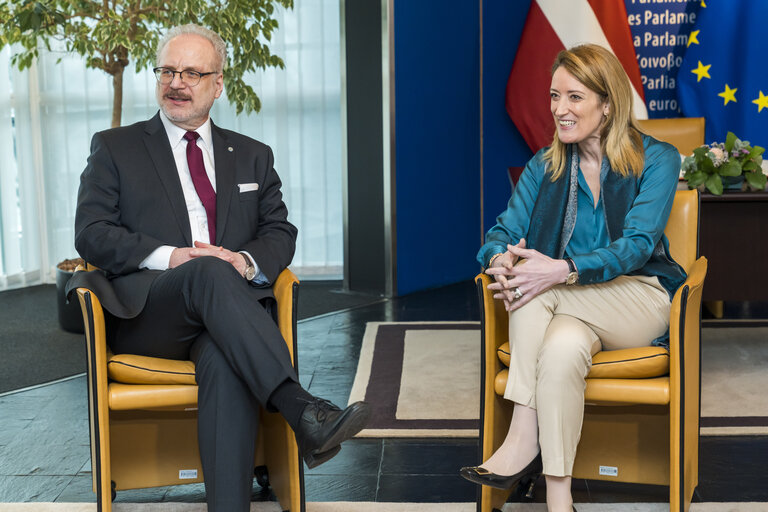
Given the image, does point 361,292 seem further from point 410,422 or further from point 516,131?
point 410,422

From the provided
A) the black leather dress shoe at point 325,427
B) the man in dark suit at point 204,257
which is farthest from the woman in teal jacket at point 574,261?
the man in dark suit at point 204,257

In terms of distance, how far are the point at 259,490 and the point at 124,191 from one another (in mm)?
929

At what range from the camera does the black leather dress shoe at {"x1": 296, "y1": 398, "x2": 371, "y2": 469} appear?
6.63 feet

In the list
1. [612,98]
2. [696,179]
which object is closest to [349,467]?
[612,98]

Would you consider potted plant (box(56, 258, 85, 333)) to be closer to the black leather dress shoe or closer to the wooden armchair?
the wooden armchair

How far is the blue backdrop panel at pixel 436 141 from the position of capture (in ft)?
17.2

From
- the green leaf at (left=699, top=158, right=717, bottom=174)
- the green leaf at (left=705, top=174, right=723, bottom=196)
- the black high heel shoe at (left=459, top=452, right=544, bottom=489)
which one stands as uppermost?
the green leaf at (left=699, top=158, right=717, bottom=174)

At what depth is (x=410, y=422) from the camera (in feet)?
9.99

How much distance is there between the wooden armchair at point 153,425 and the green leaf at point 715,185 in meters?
1.74

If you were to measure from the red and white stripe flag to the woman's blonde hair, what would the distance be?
3.18 meters

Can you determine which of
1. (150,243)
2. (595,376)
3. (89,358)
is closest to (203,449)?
(89,358)

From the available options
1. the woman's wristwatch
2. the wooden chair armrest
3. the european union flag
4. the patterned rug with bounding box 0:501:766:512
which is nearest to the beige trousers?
the woman's wristwatch

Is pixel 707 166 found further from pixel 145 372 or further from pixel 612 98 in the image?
pixel 145 372

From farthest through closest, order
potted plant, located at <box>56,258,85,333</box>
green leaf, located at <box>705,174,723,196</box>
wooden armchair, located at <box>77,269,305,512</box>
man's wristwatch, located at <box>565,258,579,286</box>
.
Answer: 1. potted plant, located at <box>56,258,85,333</box>
2. green leaf, located at <box>705,174,723,196</box>
3. man's wristwatch, located at <box>565,258,579,286</box>
4. wooden armchair, located at <box>77,269,305,512</box>
